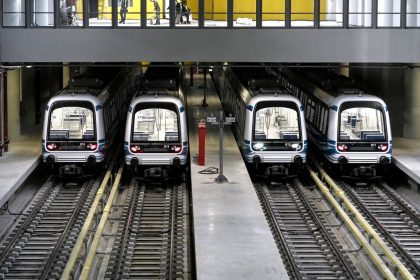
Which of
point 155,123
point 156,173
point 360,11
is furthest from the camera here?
point 360,11

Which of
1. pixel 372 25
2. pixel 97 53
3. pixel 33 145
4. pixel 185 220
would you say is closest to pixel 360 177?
pixel 372 25

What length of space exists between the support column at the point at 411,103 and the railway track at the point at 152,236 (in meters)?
9.09

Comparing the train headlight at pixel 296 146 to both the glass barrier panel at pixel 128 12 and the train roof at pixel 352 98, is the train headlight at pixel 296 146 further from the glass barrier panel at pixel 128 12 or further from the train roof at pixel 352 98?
the glass barrier panel at pixel 128 12

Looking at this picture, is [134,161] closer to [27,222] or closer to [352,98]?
[27,222]

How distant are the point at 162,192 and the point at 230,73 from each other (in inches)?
478

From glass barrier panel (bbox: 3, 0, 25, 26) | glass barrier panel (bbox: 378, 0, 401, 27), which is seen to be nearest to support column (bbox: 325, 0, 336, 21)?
glass barrier panel (bbox: 378, 0, 401, 27)

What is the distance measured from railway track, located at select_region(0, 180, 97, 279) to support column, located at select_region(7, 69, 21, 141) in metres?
5.22

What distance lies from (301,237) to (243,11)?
11.0 metres

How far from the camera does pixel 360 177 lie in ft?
87.3

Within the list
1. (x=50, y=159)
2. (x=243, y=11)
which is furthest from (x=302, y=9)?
(x=50, y=159)

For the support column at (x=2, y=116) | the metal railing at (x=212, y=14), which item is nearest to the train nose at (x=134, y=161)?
the metal railing at (x=212, y=14)

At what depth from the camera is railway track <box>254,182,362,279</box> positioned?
1803cm

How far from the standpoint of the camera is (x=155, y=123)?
25703 mm

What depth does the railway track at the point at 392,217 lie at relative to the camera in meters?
19.5
